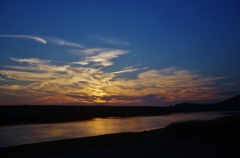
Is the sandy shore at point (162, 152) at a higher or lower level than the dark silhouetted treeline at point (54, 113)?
lower

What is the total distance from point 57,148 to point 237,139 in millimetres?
12224

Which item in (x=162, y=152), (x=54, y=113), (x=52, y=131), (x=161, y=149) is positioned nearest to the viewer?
(x=162, y=152)

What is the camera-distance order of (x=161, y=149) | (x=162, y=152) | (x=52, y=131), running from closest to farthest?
(x=162, y=152)
(x=161, y=149)
(x=52, y=131)

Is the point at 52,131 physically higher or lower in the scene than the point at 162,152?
higher

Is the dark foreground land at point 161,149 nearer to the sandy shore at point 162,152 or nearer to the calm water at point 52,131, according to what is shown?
the sandy shore at point 162,152

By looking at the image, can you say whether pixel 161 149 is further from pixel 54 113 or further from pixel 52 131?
pixel 54 113

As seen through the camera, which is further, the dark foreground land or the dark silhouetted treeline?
the dark silhouetted treeline

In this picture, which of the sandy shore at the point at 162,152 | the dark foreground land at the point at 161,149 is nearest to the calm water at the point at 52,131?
the dark foreground land at the point at 161,149

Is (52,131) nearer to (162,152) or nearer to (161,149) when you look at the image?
(161,149)

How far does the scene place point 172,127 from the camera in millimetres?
22906

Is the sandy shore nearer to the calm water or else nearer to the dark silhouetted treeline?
the calm water

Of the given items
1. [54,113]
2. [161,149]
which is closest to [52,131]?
[161,149]

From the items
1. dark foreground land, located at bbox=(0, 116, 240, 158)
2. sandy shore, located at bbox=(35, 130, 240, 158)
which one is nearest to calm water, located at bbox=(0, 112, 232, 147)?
dark foreground land, located at bbox=(0, 116, 240, 158)

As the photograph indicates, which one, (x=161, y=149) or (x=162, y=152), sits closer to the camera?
(x=162, y=152)
